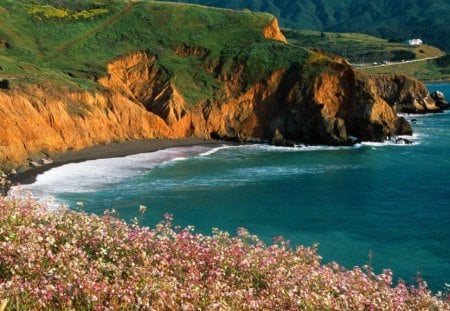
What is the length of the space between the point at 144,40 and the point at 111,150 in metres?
32.3

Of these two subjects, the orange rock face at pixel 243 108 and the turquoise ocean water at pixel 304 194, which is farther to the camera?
the orange rock face at pixel 243 108

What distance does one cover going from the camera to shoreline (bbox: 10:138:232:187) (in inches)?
1980

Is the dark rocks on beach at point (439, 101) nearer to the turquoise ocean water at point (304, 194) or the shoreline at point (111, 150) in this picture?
the turquoise ocean water at point (304, 194)

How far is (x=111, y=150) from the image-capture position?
211ft

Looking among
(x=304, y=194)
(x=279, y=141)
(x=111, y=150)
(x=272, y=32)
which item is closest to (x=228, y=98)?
(x=279, y=141)

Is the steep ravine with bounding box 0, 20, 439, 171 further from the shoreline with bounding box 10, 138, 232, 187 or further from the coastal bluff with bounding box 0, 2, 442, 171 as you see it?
the shoreline with bounding box 10, 138, 232, 187

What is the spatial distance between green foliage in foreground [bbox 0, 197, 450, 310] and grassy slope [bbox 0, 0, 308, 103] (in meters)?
62.9

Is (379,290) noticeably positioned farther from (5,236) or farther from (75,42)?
(75,42)

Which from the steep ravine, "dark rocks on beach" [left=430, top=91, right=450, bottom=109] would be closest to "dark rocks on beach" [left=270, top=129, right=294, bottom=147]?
the steep ravine

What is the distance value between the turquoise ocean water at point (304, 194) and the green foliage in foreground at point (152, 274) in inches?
737

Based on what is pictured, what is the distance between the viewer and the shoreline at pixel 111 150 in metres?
50.3

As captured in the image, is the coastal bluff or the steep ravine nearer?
the coastal bluff

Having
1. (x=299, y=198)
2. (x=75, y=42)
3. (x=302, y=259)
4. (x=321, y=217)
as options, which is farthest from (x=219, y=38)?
(x=302, y=259)

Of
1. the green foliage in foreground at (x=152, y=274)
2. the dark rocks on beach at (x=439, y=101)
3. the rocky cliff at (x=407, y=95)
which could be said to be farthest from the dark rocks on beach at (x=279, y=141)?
the dark rocks on beach at (x=439, y=101)
